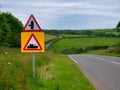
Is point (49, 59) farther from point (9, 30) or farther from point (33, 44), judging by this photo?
point (9, 30)

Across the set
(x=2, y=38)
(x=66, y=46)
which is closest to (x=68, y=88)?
(x=2, y=38)

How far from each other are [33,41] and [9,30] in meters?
90.6

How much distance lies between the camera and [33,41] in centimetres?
1568

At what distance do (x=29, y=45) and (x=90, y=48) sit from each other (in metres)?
97.3

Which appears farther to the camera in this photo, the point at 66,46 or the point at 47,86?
the point at 66,46

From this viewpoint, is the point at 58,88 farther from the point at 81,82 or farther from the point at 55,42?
the point at 55,42

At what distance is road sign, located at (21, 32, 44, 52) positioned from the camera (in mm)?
15617

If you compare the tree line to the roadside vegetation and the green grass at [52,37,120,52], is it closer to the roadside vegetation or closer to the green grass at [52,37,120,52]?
the roadside vegetation

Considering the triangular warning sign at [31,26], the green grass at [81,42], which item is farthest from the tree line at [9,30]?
the triangular warning sign at [31,26]

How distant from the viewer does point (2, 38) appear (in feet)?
330

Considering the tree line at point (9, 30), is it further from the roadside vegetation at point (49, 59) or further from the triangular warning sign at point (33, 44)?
the triangular warning sign at point (33, 44)

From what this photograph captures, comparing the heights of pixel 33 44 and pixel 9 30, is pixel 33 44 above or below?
below

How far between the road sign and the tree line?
7682 cm

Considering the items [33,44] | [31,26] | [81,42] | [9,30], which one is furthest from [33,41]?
[81,42]
